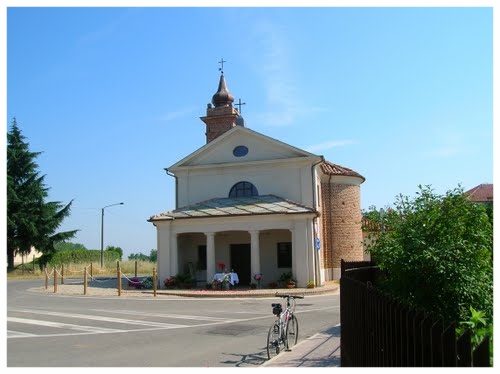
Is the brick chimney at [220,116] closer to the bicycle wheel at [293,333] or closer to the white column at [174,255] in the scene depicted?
the white column at [174,255]

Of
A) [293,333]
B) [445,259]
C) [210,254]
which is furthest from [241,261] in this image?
[445,259]

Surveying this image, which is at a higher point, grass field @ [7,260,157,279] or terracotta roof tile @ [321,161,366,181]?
terracotta roof tile @ [321,161,366,181]

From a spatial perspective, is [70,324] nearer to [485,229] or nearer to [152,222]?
[485,229]

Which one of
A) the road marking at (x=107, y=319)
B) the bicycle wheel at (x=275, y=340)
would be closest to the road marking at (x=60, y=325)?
the road marking at (x=107, y=319)

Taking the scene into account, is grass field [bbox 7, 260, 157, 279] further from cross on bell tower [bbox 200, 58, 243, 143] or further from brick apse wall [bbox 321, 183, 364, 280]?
brick apse wall [bbox 321, 183, 364, 280]

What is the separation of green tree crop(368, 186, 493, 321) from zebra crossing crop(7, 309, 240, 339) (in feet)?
23.2

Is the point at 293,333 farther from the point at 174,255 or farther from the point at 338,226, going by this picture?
the point at 338,226

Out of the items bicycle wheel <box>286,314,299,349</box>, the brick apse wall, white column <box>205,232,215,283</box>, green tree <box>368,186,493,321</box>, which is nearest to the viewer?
green tree <box>368,186,493,321</box>

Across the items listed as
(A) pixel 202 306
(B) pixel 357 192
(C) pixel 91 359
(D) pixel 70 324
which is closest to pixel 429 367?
(C) pixel 91 359

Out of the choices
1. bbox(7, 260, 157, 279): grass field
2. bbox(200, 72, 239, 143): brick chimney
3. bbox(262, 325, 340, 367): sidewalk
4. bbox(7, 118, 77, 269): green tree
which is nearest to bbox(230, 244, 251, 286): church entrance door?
bbox(200, 72, 239, 143): brick chimney

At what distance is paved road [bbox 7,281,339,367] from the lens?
8844mm

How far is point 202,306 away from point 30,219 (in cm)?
3514

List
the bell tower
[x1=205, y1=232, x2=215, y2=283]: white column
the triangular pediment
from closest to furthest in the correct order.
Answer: [x1=205, y1=232, x2=215, y2=283]: white column, the triangular pediment, the bell tower

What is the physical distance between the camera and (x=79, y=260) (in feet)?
163
